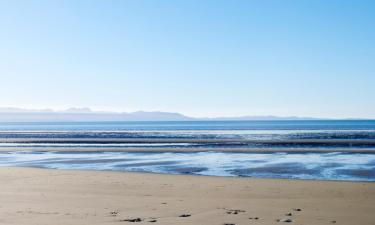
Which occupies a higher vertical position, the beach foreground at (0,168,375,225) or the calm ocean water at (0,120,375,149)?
the calm ocean water at (0,120,375,149)

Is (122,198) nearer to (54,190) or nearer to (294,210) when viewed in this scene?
(54,190)

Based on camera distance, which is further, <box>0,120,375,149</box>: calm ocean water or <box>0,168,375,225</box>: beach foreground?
<box>0,120,375,149</box>: calm ocean water

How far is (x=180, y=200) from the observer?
41.7ft

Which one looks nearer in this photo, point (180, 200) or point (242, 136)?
point (180, 200)

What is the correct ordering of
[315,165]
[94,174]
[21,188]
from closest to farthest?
[21,188] → [94,174] → [315,165]

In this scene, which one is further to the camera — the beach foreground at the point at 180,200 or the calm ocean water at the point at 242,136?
the calm ocean water at the point at 242,136

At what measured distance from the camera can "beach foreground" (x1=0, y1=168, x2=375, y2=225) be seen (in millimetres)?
10070

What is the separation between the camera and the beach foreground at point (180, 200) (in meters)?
10.1

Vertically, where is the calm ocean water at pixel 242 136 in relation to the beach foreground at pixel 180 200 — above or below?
above

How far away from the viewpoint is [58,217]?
1019cm

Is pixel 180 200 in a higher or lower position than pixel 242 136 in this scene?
lower

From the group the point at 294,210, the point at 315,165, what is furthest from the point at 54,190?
the point at 315,165

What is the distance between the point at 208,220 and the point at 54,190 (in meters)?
6.88

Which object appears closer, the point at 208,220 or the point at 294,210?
the point at 208,220
